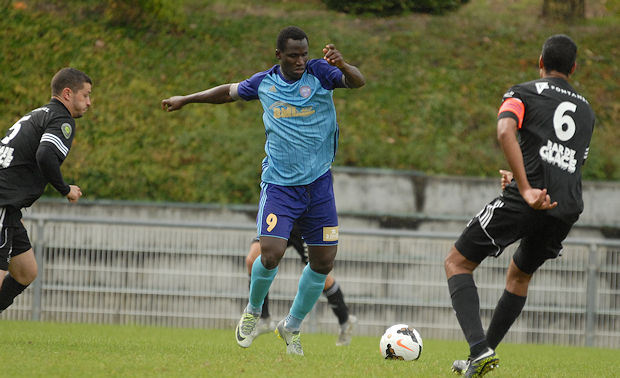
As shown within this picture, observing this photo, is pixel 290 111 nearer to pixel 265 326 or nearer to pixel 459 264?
pixel 459 264

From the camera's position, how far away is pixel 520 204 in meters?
5.10

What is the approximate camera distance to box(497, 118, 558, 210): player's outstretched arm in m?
4.88

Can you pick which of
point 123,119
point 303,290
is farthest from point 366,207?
point 303,290

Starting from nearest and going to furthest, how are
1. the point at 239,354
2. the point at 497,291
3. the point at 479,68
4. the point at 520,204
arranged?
1. the point at 520,204
2. the point at 239,354
3. the point at 497,291
4. the point at 479,68

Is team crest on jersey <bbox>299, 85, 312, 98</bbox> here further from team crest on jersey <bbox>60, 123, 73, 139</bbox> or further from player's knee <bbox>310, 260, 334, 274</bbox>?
team crest on jersey <bbox>60, 123, 73, 139</bbox>

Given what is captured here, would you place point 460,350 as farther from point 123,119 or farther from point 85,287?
point 123,119

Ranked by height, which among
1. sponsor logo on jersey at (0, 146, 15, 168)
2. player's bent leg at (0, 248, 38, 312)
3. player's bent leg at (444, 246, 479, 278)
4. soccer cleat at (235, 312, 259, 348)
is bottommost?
soccer cleat at (235, 312, 259, 348)

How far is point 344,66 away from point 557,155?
5.47ft

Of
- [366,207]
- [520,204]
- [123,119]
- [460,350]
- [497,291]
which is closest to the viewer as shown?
[520,204]

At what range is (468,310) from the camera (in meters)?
5.18

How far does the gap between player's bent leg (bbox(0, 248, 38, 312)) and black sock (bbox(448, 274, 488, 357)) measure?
3.44m

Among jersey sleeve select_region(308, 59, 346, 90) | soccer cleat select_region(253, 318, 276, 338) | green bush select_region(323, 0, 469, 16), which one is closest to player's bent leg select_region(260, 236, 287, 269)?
jersey sleeve select_region(308, 59, 346, 90)

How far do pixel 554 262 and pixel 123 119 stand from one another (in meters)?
7.86

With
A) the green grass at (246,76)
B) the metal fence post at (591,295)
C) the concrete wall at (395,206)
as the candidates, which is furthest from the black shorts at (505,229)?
the green grass at (246,76)
